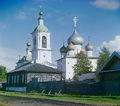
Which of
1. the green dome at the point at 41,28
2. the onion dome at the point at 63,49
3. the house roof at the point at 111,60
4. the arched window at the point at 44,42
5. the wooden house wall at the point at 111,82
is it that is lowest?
the wooden house wall at the point at 111,82

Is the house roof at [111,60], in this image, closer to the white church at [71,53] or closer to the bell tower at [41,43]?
the white church at [71,53]

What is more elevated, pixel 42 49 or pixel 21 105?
pixel 42 49

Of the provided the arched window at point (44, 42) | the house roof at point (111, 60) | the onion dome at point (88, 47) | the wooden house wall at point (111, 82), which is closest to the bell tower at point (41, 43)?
the arched window at point (44, 42)

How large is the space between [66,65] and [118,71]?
52499mm

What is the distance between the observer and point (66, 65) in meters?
73.8

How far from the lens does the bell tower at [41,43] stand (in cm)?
7888

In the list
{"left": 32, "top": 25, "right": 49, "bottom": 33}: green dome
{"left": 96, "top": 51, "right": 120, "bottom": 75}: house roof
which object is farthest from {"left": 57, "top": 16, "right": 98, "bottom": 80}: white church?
{"left": 96, "top": 51, "right": 120, "bottom": 75}: house roof

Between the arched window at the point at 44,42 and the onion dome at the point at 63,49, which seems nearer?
the onion dome at the point at 63,49

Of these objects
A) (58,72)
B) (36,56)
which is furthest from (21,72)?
(36,56)

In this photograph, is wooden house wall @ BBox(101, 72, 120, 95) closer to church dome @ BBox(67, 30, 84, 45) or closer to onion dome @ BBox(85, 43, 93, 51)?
church dome @ BBox(67, 30, 84, 45)

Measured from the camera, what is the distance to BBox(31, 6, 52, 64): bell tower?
7888 centimetres

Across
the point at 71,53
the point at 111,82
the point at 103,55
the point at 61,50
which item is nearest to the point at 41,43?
the point at 61,50

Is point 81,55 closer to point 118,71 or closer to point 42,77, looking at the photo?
point 42,77

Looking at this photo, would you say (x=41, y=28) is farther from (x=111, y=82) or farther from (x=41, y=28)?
(x=111, y=82)
